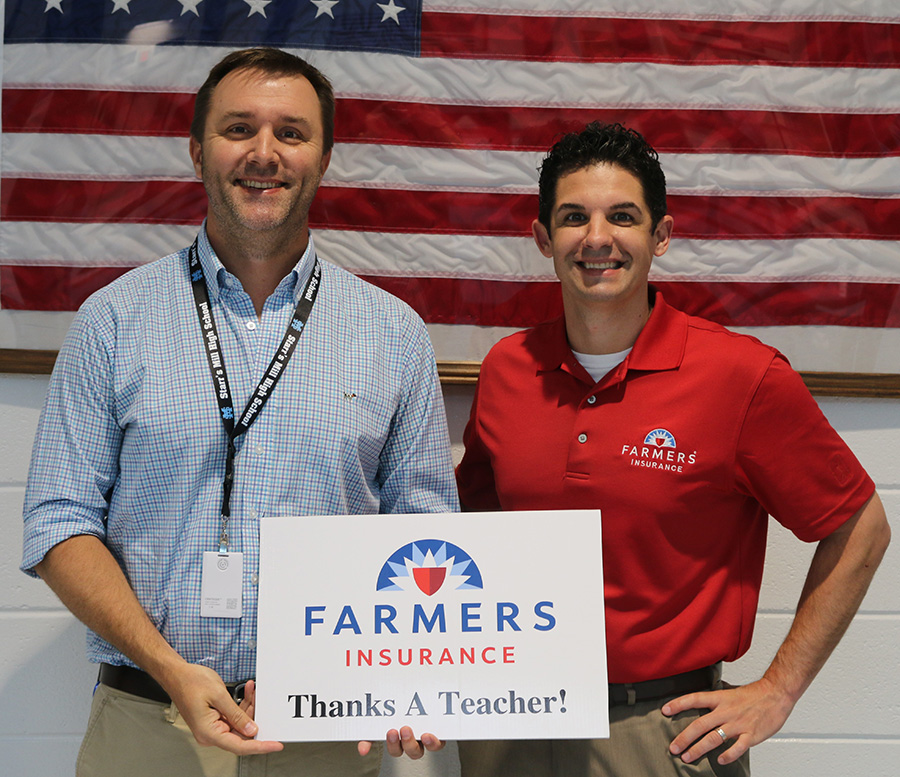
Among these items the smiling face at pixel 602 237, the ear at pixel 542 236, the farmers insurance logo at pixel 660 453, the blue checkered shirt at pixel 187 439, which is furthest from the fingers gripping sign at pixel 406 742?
the ear at pixel 542 236

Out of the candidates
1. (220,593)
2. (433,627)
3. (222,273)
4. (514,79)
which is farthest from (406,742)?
(514,79)

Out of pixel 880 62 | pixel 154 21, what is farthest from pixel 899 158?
pixel 154 21

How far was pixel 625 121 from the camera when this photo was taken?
2.08 meters

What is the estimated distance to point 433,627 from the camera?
1.39 metres

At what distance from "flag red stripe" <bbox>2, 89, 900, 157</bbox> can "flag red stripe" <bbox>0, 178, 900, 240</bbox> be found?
13 cm

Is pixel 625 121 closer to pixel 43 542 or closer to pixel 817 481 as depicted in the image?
pixel 817 481

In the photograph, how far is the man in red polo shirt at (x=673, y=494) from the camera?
154 cm

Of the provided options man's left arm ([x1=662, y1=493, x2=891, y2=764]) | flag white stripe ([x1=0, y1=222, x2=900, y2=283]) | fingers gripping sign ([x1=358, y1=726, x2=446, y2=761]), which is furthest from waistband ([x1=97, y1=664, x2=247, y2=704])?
flag white stripe ([x1=0, y1=222, x2=900, y2=283])

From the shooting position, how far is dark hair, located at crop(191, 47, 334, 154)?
1.59 m

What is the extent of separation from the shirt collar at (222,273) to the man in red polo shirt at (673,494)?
0.51 m

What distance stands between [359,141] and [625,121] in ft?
2.19

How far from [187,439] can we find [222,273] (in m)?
0.33

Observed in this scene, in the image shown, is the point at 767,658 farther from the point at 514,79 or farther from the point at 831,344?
the point at 514,79

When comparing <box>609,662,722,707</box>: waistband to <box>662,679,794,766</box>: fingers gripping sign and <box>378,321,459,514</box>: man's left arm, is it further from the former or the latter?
<box>378,321,459,514</box>: man's left arm
